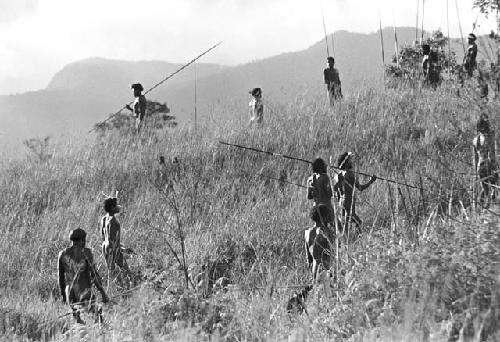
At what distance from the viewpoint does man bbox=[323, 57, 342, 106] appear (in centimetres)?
1599

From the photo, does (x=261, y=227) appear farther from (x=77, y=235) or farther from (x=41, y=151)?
(x=41, y=151)

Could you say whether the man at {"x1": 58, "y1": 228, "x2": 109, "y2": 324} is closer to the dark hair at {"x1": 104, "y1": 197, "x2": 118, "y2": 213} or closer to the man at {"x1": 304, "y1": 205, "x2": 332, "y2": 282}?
the dark hair at {"x1": 104, "y1": 197, "x2": 118, "y2": 213}

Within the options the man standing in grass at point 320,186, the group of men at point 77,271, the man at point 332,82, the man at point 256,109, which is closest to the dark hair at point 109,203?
the group of men at point 77,271

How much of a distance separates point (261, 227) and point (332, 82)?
20.4 feet

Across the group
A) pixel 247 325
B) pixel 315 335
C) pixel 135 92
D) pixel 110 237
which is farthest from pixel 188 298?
pixel 135 92

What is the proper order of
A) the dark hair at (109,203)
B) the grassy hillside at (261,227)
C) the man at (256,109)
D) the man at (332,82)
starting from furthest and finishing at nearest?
1. the man at (332,82)
2. the man at (256,109)
3. the dark hair at (109,203)
4. the grassy hillside at (261,227)

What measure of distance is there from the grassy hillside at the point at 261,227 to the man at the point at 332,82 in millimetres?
472

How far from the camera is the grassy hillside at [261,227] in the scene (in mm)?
5598

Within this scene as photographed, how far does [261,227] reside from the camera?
1078 centimetres

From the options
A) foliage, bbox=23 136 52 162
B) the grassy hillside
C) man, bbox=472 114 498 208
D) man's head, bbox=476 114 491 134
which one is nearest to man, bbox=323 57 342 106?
the grassy hillside

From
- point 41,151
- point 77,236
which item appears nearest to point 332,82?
point 41,151

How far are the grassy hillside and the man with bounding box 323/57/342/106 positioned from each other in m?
0.47

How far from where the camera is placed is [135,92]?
1496 cm

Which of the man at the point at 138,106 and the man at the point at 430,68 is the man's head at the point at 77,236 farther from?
the man at the point at 430,68
